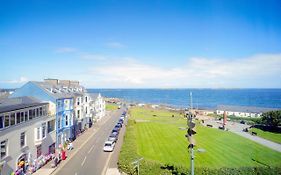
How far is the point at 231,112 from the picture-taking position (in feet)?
379

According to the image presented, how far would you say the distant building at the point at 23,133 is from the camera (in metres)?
26.5

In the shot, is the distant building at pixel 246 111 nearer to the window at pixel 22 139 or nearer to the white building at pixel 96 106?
the white building at pixel 96 106

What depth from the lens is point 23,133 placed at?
30.7 m

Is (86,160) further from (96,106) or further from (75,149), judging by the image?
(96,106)

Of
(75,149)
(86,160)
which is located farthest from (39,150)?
(75,149)

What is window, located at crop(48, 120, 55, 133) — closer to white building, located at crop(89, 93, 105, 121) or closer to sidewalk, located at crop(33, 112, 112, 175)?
sidewalk, located at crop(33, 112, 112, 175)

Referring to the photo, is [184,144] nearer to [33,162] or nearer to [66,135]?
[66,135]

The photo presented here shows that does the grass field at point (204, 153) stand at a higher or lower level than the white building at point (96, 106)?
lower

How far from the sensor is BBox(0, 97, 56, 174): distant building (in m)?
26.5

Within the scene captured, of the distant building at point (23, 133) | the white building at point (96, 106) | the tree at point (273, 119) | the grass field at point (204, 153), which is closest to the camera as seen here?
the distant building at point (23, 133)

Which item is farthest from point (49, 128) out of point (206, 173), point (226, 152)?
point (226, 152)

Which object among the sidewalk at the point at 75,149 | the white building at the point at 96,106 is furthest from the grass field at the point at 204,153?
the white building at the point at 96,106

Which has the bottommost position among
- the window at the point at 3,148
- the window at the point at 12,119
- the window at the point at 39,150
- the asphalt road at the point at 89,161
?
the asphalt road at the point at 89,161

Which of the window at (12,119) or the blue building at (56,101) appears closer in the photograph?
the window at (12,119)
